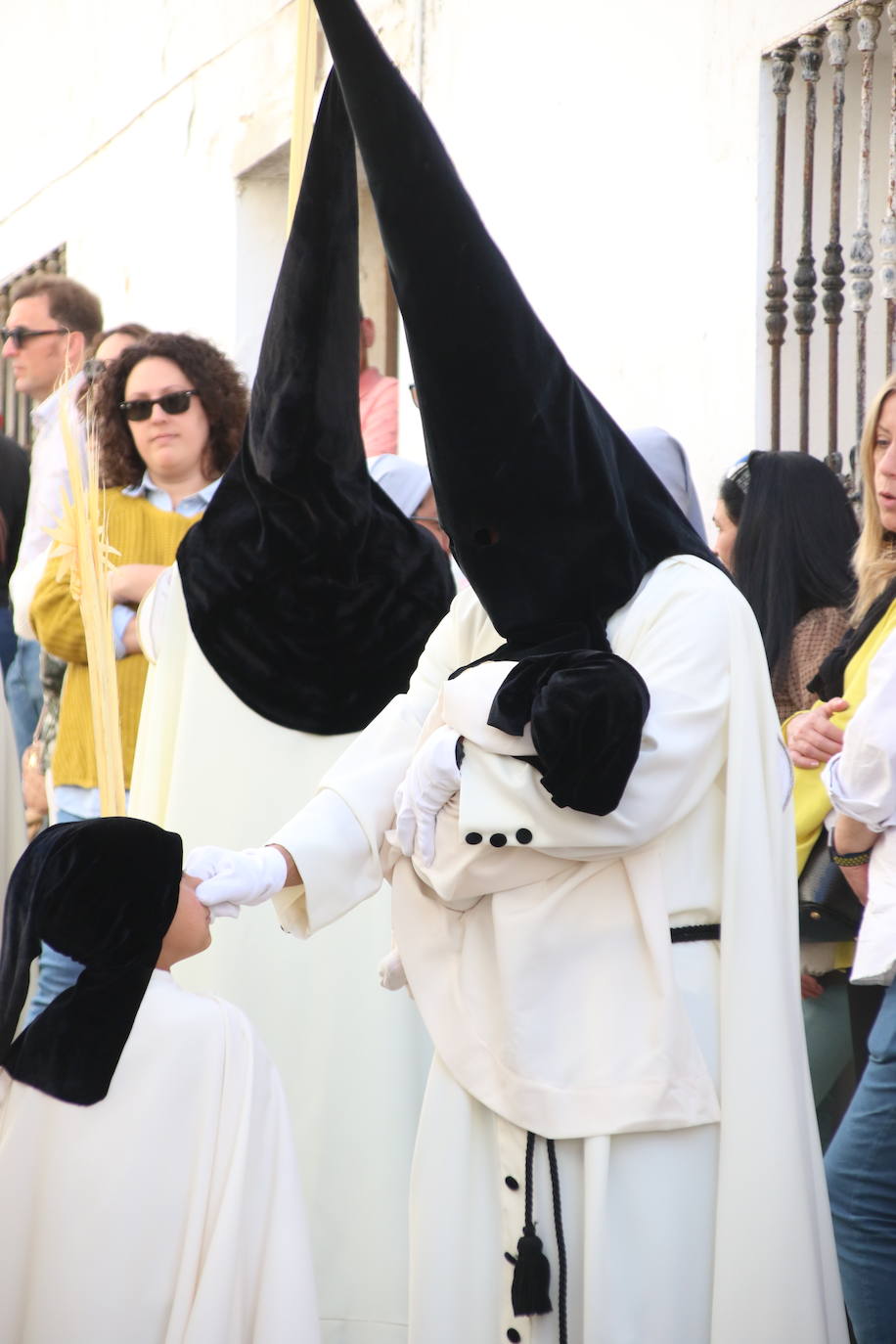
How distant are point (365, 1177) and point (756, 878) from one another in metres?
1.43

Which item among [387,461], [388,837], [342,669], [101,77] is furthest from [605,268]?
[101,77]

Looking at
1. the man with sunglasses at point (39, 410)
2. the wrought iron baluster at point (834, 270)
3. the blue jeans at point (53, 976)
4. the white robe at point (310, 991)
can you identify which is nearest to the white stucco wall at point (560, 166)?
the wrought iron baluster at point (834, 270)

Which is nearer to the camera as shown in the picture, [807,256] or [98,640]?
[98,640]

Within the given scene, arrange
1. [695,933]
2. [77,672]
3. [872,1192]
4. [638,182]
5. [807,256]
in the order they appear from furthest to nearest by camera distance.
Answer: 1. [638,182]
2. [807,256]
3. [77,672]
4. [872,1192]
5. [695,933]

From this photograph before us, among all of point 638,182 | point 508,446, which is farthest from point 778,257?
point 508,446

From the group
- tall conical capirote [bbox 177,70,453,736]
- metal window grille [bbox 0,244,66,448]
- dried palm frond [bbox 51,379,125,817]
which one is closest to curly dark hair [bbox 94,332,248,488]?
tall conical capirote [bbox 177,70,453,736]

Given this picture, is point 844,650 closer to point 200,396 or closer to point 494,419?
point 494,419

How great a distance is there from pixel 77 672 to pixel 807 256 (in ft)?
7.63

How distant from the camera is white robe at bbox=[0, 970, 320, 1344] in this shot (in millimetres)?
2381

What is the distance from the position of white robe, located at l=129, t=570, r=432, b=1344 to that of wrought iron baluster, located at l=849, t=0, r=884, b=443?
1996 millimetres

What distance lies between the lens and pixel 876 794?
3135 millimetres

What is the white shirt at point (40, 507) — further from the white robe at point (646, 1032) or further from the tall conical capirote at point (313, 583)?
the white robe at point (646, 1032)

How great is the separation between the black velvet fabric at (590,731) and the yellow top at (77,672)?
7.36ft

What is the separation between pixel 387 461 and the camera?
4.59 metres
